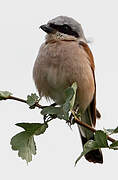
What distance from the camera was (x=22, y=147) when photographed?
8.66 feet

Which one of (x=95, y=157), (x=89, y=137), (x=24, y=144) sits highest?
(x=24, y=144)

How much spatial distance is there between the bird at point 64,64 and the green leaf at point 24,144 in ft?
4.97

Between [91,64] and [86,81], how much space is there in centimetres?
41

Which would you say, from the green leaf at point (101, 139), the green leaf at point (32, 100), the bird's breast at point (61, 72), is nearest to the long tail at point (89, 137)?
the bird's breast at point (61, 72)

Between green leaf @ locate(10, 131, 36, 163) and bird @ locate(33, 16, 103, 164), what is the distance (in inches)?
59.6

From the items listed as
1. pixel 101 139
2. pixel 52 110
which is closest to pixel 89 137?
pixel 52 110

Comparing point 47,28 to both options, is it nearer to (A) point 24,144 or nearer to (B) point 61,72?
(B) point 61,72

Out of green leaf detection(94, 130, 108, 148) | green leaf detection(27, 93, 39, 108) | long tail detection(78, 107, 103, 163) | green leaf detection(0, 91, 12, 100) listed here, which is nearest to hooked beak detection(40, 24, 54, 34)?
long tail detection(78, 107, 103, 163)

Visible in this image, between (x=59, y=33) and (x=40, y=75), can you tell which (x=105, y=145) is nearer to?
(x=40, y=75)

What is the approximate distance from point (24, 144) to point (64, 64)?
174 centimetres

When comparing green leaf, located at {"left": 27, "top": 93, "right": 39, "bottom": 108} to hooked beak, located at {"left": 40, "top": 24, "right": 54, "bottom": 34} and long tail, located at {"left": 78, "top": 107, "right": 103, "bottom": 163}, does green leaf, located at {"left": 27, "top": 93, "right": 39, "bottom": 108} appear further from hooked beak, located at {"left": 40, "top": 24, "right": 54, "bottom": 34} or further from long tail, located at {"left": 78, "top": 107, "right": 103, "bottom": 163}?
long tail, located at {"left": 78, "top": 107, "right": 103, "bottom": 163}

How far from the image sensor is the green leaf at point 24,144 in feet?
8.57

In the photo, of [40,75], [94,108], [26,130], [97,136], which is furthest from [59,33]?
[97,136]

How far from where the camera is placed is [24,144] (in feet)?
8.66
